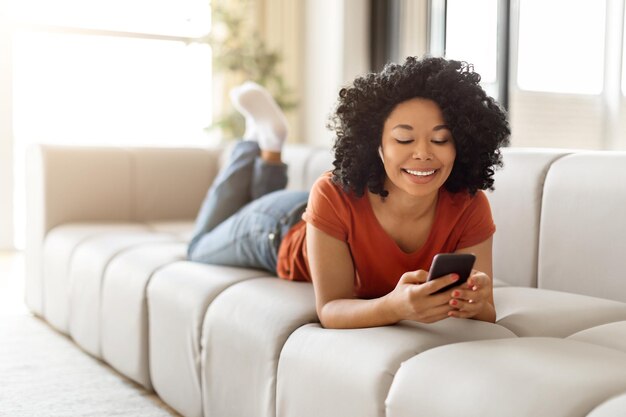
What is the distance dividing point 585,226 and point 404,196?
2.02 feet

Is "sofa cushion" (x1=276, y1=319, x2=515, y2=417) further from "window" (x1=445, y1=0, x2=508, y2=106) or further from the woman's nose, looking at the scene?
"window" (x1=445, y1=0, x2=508, y2=106)

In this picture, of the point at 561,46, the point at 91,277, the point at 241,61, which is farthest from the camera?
the point at 241,61

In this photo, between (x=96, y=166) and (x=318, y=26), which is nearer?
(x=96, y=166)

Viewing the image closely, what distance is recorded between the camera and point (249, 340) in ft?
5.72

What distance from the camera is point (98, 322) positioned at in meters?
2.59

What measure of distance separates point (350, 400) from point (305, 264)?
0.70 metres

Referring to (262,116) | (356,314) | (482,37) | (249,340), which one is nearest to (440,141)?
(356,314)

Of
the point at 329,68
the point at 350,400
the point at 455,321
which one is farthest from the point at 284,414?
the point at 329,68

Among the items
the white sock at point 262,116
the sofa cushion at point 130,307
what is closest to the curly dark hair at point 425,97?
the sofa cushion at point 130,307

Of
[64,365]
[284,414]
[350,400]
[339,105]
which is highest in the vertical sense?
[339,105]

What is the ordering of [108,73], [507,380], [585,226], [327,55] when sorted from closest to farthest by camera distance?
[507,380], [585,226], [327,55], [108,73]

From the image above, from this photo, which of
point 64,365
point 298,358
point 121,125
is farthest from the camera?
point 121,125

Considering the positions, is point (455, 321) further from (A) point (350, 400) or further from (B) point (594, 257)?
(B) point (594, 257)

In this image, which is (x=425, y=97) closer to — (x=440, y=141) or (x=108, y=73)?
(x=440, y=141)
